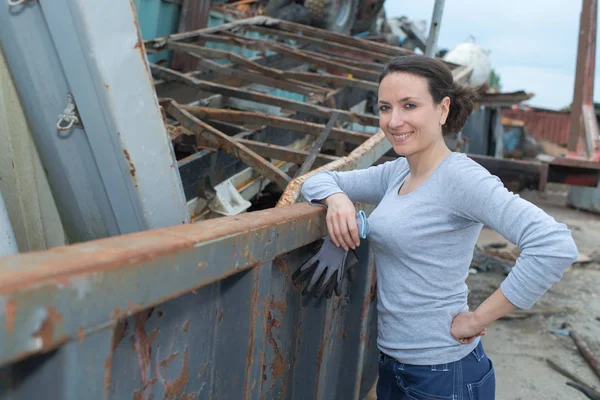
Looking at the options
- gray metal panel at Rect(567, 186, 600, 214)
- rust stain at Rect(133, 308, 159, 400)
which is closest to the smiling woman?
rust stain at Rect(133, 308, 159, 400)

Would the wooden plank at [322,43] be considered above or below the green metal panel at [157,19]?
below

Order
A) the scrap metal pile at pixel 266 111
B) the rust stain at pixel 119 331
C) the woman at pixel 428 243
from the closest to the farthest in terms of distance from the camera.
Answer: the rust stain at pixel 119 331, the woman at pixel 428 243, the scrap metal pile at pixel 266 111

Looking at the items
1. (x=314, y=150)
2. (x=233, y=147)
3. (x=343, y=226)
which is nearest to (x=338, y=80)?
(x=314, y=150)

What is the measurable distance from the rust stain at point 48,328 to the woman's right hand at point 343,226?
3.86ft

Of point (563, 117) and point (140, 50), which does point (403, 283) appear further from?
point (563, 117)

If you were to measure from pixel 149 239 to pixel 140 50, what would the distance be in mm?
1048

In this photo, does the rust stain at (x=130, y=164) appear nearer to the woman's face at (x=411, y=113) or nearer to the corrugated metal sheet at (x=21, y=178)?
the corrugated metal sheet at (x=21, y=178)

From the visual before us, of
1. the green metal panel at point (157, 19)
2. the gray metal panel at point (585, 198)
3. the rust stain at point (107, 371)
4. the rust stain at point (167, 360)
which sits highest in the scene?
the green metal panel at point (157, 19)

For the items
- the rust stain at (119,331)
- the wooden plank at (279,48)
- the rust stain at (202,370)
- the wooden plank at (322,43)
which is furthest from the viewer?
the wooden plank at (322,43)

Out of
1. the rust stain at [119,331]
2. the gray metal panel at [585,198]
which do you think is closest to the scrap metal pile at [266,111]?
the rust stain at [119,331]

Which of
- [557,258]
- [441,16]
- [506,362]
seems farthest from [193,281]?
[441,16]

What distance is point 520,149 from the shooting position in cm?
1941

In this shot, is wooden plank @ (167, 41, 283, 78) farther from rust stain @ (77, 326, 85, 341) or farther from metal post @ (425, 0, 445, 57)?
rust stain @ (77, 326, 85, 341)

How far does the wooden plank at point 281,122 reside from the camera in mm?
3859
